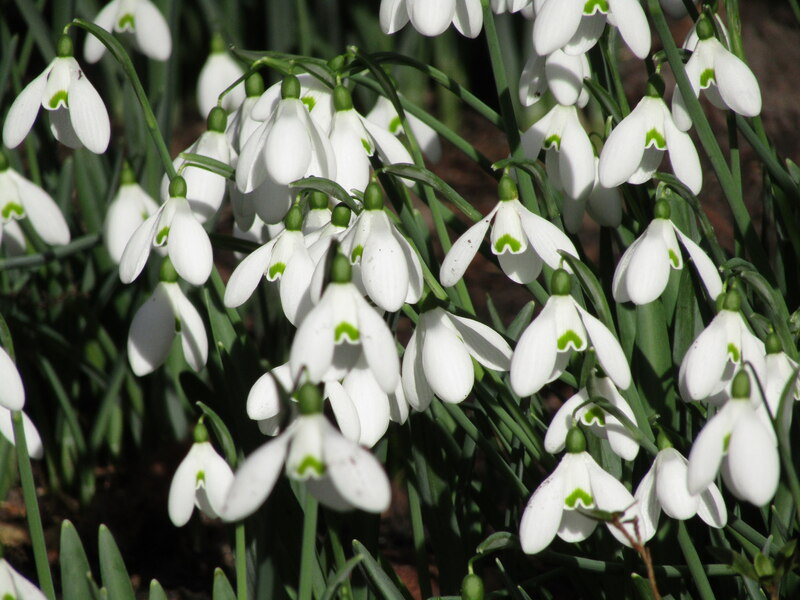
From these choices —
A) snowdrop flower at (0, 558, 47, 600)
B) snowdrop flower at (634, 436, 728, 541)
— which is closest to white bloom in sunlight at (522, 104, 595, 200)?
snowdrop flower at (634, 436, 728, 541)

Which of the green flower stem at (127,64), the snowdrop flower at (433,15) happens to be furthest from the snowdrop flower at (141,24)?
the snowdrop flower at (433,15)

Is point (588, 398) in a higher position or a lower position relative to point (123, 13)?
lower

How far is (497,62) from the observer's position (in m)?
1.30

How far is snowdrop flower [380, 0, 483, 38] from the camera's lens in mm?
1197

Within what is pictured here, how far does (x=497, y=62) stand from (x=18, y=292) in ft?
4.50

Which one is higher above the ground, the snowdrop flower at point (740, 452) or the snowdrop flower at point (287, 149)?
the snowdrop flower at point (287, 149)

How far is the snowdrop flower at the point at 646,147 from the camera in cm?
119

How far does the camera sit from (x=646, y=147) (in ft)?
4.06

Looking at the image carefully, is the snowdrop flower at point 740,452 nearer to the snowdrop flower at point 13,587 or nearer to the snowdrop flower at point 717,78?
the snowdrop flower at point 717,78

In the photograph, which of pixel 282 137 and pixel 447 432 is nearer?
pixel 282 137

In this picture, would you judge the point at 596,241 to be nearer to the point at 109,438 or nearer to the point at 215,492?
the point at 109,438

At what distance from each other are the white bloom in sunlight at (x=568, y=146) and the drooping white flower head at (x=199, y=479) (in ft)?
2.00

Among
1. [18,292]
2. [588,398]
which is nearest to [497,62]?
[588,398]

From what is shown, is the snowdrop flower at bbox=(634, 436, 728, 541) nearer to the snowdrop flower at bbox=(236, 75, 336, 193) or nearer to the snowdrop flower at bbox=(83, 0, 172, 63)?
the snowdrop flower at bbox=(236, 75, 336, 193)
